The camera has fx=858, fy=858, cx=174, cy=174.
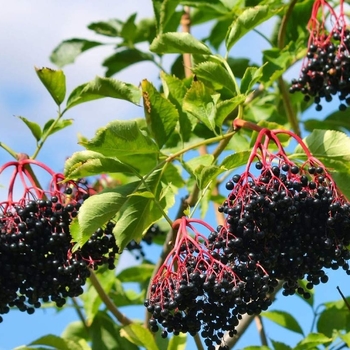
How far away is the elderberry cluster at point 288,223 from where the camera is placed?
102 inches

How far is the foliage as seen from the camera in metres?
2.87

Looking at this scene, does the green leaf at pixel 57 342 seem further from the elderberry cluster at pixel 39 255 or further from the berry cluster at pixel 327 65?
the berry cluster at pixel 327 65

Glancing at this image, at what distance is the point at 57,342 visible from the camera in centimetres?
376

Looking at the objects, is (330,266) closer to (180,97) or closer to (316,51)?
(180,97)

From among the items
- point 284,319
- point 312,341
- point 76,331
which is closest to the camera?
point 312,341

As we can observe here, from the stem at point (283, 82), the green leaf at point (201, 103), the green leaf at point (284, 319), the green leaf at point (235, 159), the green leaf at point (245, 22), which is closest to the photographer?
the green leaf at point (235, 159)

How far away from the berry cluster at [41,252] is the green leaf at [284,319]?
4.76 ft

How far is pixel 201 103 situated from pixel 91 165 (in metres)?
0.47

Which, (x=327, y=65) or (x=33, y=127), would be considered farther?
(x=327, y=65)

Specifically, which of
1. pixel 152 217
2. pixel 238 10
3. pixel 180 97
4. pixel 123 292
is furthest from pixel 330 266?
pixel 123 292

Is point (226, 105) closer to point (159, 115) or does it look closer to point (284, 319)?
point (159, 115)

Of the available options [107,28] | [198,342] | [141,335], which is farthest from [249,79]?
[107,28]

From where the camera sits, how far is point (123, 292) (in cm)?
463

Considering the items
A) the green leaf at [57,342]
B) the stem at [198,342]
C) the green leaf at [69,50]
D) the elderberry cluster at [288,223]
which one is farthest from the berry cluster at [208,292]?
the green leaf at [69,50]
